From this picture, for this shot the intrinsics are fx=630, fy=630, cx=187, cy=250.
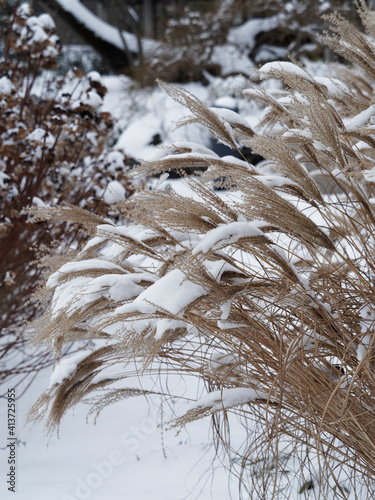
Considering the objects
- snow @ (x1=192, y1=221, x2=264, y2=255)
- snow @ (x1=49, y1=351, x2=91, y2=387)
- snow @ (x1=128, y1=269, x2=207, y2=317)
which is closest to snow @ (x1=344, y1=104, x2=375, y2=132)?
snow @ (x1=192, y1=221, x2=264, y2=255)

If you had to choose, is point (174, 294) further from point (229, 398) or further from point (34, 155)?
point (34, 155)

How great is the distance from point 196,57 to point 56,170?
31.1 feet

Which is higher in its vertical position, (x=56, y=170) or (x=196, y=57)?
(x=196, y=57)

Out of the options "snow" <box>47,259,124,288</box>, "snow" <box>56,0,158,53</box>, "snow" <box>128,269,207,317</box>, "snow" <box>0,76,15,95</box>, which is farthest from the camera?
"snow" <box>56,0,158,53</box>

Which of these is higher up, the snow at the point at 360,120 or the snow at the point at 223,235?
the snow at the point at 360,120

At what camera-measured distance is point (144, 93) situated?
1166cm

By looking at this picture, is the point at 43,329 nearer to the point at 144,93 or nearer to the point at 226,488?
the point at 226,488

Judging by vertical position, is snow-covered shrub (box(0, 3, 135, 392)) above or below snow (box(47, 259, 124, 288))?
above

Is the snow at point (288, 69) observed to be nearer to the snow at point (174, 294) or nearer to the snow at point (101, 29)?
the snow at point (174, 294)

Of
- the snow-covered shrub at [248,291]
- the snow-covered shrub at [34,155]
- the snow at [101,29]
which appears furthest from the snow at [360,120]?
the snow at [101,29]

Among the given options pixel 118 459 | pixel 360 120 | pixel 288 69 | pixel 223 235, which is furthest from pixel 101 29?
pixel 223 235

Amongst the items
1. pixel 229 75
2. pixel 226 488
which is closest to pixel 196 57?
Answer: pixel 229 75

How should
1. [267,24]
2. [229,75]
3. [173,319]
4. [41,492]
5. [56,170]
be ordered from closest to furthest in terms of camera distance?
[173,319] < [41,492] < [56,170] < [229,75] < [267,24]

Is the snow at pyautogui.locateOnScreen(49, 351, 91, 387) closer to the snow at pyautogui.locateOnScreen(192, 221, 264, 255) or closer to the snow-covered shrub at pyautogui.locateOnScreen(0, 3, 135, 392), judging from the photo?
the snow at pyautogui.locateOnScreen(192, 221, 264, 255)
